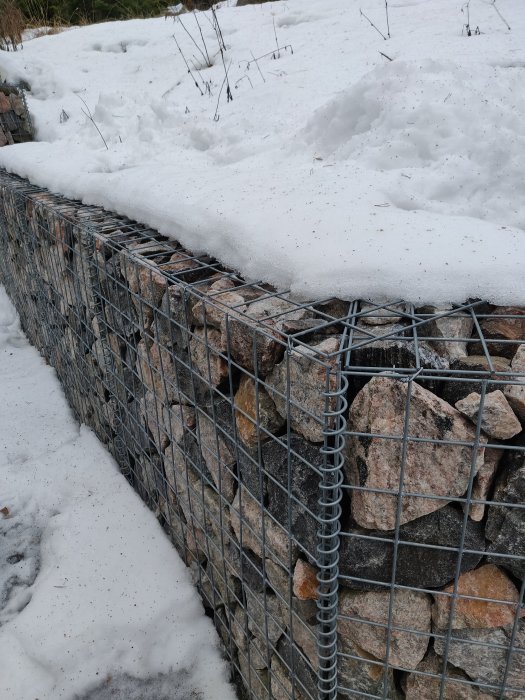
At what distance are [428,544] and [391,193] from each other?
1.07 metres

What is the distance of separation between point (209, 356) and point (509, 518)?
803mm

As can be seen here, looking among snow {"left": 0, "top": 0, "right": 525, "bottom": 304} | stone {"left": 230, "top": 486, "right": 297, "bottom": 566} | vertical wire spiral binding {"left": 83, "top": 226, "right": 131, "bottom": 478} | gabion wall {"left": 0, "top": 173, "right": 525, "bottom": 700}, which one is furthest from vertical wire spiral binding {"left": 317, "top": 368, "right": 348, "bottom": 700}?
vertical wire spiral binding {"left": 83, "top": 226, "right": 131, "bottom": 478}

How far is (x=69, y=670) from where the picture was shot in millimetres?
1725

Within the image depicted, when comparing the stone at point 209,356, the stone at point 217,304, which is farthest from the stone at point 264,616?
the stone at point 217,304

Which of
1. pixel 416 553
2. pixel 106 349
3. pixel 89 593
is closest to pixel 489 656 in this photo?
pixel 416 553

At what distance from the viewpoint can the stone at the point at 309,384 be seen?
3.37ft

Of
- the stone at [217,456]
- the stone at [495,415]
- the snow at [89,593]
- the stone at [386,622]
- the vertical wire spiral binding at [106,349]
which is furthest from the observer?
the vertical wire spiral binding at [106,349]

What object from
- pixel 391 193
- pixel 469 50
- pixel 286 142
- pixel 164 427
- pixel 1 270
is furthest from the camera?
pixel 1 270

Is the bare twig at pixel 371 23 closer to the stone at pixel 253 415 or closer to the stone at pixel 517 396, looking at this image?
the stone at pixel 253 415

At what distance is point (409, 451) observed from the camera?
102 cm

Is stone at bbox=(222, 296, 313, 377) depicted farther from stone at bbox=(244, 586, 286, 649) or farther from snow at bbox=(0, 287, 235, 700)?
snow at bbox=(0, 287, 235, 700)

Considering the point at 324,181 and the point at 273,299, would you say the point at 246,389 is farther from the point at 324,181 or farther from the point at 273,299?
the point at 324,181

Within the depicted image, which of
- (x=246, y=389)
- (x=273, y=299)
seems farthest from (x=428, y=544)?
(x=273, y=299)

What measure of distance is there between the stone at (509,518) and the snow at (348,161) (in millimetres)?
401
